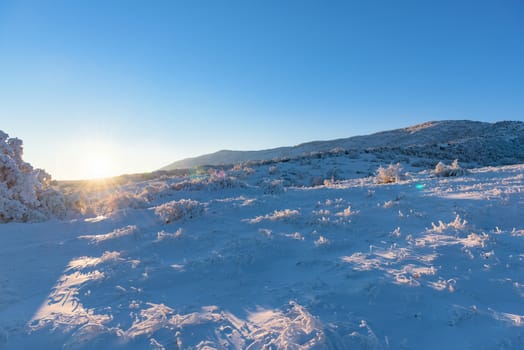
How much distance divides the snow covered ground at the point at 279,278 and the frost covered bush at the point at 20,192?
3.03 feet

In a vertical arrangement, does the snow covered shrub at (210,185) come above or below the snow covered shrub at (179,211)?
above

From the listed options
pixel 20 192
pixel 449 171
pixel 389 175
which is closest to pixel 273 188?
pixel 389 175

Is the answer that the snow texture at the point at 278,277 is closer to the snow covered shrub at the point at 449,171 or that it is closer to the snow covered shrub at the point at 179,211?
the snow covered shrub at the point at 179,211

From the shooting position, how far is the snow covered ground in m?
2.91

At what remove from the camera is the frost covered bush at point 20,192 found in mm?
8438

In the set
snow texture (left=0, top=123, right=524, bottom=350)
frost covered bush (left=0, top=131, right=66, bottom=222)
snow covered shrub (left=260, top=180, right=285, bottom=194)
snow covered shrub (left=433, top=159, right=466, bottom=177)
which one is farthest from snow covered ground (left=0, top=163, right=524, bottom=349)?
snow covered shrub (left=433, top=159, right=466, bottom=177)

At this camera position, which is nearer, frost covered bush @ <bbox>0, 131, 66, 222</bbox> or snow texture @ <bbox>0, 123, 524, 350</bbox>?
snow texture @ <bbox>0, 123, 524, 350</bbox>

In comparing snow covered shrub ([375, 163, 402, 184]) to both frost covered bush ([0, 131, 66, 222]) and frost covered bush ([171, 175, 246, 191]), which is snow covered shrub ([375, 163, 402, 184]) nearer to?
frost covered bush ([171, 175, 246, 191])

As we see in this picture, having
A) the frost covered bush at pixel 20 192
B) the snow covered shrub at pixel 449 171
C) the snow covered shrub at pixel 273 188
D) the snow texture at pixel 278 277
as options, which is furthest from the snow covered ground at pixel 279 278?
the snow covered shrub at pixel 449 171

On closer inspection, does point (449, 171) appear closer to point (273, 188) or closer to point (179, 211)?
point (273, 188)

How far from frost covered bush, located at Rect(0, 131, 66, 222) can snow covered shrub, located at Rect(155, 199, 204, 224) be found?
12.4ft

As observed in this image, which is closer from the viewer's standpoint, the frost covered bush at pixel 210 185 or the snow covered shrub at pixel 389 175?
the frost covered bush at pixel 210 185

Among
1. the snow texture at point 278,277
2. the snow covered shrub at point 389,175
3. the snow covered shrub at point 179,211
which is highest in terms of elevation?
the snow covered shrub at point 389,175

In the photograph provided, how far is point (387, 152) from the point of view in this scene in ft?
79.9
